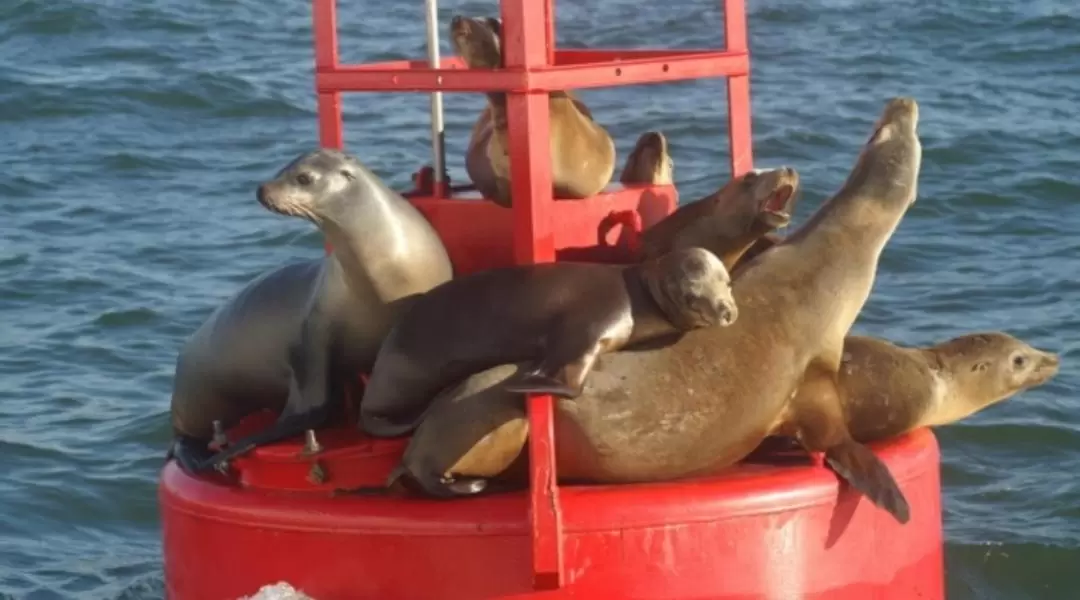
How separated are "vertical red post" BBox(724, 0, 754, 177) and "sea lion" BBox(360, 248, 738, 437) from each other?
71cm

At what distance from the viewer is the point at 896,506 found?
4.41 meters

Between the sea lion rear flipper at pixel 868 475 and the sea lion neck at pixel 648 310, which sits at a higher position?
the sea lion neck at pixel 648 310

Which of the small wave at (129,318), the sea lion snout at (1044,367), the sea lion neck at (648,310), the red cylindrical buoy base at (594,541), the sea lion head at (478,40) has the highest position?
the sea lion head at (478,40)

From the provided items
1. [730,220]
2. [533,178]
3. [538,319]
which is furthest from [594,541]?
[730,220]

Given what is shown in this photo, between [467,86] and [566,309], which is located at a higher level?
[467,86]

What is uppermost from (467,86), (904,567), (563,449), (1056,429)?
(467,86)

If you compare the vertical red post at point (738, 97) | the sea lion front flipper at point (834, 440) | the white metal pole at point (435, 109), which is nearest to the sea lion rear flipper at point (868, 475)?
the sea lion front flipper at point (834, 440)

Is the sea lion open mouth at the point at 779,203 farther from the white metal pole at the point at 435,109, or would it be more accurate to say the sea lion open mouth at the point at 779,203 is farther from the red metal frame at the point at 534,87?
the white metal pole at the point at 435,109

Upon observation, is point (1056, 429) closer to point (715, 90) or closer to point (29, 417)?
point (29, 417)

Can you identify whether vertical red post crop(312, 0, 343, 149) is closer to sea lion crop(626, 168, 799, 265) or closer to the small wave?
sea lion crop(626, 168, 799, 265)

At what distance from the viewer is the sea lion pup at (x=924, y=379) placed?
4.74m

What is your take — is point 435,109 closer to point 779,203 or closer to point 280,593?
point 779,203

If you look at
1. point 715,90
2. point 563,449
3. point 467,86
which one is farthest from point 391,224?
point 715,90

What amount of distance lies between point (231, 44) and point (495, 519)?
1196 cm
